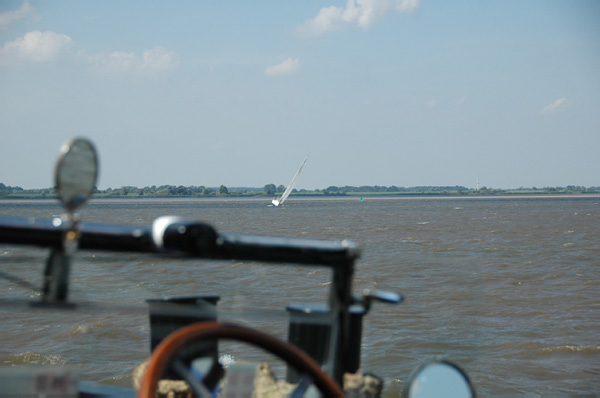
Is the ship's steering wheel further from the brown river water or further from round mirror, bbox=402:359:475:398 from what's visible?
round mirror, bbox=402:359:475:398

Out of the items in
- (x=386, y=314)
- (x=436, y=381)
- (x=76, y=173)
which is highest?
(x=76, y=173)

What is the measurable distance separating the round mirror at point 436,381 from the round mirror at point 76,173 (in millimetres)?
1122

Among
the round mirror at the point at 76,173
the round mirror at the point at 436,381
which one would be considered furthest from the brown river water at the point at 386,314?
the round mirror at the point at 436,381

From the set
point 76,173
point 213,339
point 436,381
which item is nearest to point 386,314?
point 436,381

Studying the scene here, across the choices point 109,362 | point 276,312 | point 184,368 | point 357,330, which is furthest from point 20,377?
point 109,362

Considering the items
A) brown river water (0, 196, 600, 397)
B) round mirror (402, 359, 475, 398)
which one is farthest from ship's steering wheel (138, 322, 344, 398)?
round mirror (402, 359, 475, 398)

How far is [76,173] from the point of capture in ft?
5.83

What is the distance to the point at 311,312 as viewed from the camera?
2.21m

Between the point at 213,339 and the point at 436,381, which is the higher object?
the point at 213,339

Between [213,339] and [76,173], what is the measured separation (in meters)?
0.53

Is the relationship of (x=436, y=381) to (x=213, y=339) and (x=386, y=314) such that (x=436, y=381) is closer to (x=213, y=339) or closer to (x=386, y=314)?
(x=213, y=339)

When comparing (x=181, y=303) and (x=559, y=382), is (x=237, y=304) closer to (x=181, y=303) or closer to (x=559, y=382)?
(x=181, y=303)

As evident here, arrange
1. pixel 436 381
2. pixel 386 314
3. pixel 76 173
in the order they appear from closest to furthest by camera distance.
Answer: pixel 76 173 → pixel 436 381 → pixel 386 314

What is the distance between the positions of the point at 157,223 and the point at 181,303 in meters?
0.53
